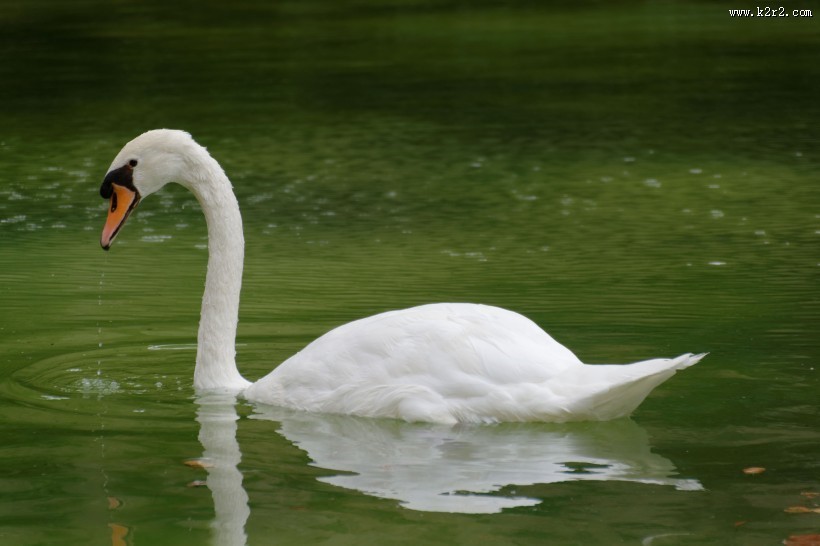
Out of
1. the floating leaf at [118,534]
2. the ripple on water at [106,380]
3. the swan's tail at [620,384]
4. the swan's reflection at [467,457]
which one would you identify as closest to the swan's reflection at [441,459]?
the swan's reflection at [467,457]

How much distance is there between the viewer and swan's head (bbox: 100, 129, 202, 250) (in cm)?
786

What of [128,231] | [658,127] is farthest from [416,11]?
[128,231]

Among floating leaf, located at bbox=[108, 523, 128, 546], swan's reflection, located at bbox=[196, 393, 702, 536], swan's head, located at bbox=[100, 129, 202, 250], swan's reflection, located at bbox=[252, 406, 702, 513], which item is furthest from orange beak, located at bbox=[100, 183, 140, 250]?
floating leaf, located at bbox=[108, 523, 128, 546]

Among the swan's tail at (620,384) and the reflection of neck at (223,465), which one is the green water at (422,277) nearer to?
the reflection of neck at (223,465)

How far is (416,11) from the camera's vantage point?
3528cm

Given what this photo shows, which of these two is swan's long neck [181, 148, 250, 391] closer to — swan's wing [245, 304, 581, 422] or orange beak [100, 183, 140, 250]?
orange beak [100, 183, 140, 250]

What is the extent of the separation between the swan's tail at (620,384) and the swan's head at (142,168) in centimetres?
228

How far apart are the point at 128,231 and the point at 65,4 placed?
1028 inches

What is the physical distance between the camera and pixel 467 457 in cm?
657

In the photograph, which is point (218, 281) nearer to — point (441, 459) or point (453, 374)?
point (453, 374)

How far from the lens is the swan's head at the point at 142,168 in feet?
25.8

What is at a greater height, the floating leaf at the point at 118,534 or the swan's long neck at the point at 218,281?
the swan's long neck at the point at 218,281

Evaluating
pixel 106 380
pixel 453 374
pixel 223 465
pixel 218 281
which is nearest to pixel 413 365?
pixel 453 374

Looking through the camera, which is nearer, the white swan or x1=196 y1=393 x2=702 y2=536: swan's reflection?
x1=196 y1=393 x2=702 y2=536: swan's reflection
